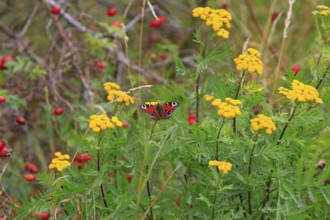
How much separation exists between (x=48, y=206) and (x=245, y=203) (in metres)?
0.78

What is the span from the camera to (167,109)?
7.62ft

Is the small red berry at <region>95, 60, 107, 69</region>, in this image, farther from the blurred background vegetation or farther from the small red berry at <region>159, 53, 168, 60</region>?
the small red berry at <region>159, 53, 168, 60</region>

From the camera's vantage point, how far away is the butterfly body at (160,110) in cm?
232

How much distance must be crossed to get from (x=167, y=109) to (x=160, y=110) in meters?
0.03

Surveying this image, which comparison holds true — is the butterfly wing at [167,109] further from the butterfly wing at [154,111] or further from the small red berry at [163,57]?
the small red berry at [163,57]

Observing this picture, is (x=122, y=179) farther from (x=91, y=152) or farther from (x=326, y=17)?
(x=326, y=17)

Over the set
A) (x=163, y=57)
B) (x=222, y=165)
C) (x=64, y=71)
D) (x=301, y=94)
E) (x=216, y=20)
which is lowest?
(x=163, y=57)

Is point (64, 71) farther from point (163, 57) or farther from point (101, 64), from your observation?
point (163, 57)

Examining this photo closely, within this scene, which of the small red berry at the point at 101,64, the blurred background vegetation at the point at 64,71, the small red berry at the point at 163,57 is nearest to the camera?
the blurred background vegetation at the point at 64,71

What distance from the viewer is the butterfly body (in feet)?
7.61

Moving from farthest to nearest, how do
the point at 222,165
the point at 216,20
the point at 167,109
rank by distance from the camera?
the point at 216,20, the point at 167,109, the point at 222,165

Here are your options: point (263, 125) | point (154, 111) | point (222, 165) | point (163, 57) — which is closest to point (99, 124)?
point (154, 111)

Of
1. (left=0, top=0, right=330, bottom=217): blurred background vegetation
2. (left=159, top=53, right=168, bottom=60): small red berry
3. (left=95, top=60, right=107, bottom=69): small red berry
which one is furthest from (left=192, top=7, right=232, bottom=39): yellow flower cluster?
(left=159, top=53, right=168, bottom=60): small red berry

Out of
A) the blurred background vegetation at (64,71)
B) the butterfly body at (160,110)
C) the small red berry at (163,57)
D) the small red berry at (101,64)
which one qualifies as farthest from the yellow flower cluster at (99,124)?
the small red berry at (163,57)
